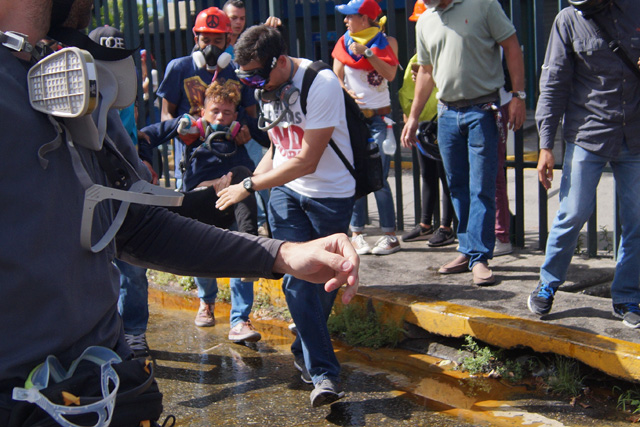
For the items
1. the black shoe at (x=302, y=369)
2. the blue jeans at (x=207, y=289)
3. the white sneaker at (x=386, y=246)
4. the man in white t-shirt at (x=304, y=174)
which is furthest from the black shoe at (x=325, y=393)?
the white sneaker at (x=386, y=246)

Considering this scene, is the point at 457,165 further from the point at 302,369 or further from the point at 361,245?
the point at 302,369

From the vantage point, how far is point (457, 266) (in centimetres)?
568

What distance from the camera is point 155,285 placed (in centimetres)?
689

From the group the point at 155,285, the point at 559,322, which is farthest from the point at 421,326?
the point at 155,285

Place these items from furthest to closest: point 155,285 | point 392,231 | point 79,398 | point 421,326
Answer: point 155,285 < point 392,231 < point 421,326 < point 79,398

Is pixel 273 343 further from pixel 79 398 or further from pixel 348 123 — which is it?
pixel 79 398

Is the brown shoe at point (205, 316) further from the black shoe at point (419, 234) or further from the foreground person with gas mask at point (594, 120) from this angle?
the foreground person with gas mask at point (594, 120)

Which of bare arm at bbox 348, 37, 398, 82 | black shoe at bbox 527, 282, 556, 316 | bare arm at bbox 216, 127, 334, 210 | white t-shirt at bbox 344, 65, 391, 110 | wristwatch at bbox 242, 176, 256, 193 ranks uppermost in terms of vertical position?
bare arm at bbox 348, 37, 398, 82

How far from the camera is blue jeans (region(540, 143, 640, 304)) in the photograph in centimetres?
456

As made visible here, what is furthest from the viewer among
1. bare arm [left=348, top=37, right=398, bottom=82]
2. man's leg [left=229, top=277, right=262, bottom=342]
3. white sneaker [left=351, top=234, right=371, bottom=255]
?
white sneaker [left=351, top=234, right=371, bottom=255]

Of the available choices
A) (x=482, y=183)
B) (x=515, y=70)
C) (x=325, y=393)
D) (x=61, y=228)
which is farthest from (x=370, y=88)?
(x=61, y=228)

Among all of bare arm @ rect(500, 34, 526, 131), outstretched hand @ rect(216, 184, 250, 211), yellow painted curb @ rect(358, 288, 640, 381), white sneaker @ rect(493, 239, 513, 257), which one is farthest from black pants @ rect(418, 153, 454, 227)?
outstretched hand @ rect(216, 184, 250, 211)

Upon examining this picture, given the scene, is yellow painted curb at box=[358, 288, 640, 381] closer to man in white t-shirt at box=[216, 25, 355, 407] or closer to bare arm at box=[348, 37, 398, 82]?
man in white t-shirt at box=[216, 25, 355, 407]

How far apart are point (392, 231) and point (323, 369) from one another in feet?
7.72
